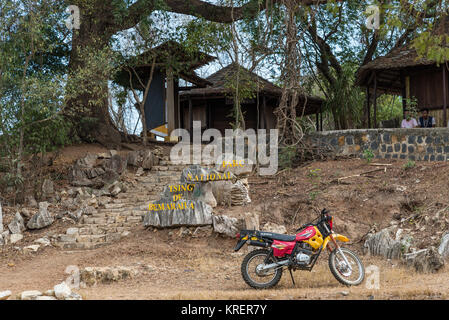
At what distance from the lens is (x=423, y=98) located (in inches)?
644

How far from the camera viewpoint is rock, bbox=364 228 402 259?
29.4 ft

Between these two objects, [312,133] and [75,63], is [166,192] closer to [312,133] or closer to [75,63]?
[312,133]

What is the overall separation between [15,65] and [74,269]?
7.08 meters

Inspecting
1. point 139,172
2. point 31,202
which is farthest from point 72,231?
point 139,172

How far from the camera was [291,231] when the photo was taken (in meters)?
10.5

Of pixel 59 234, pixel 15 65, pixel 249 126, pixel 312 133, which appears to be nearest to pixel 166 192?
A: pixel 59 234

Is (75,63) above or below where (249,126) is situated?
above

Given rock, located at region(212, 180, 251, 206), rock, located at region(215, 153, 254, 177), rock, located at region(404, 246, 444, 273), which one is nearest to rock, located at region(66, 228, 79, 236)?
rock, located at region(212, 180, 251, 206)

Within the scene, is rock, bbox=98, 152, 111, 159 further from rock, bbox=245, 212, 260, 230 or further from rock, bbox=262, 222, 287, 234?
rock, bbox=262, 222, 287, 234

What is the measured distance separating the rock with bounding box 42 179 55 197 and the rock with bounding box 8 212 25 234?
1617 millimetres

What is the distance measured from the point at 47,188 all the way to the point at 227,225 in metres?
6.13

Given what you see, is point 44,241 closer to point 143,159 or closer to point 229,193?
point 229,193

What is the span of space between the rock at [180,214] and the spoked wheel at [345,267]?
398cm

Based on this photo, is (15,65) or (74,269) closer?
(74,269)
